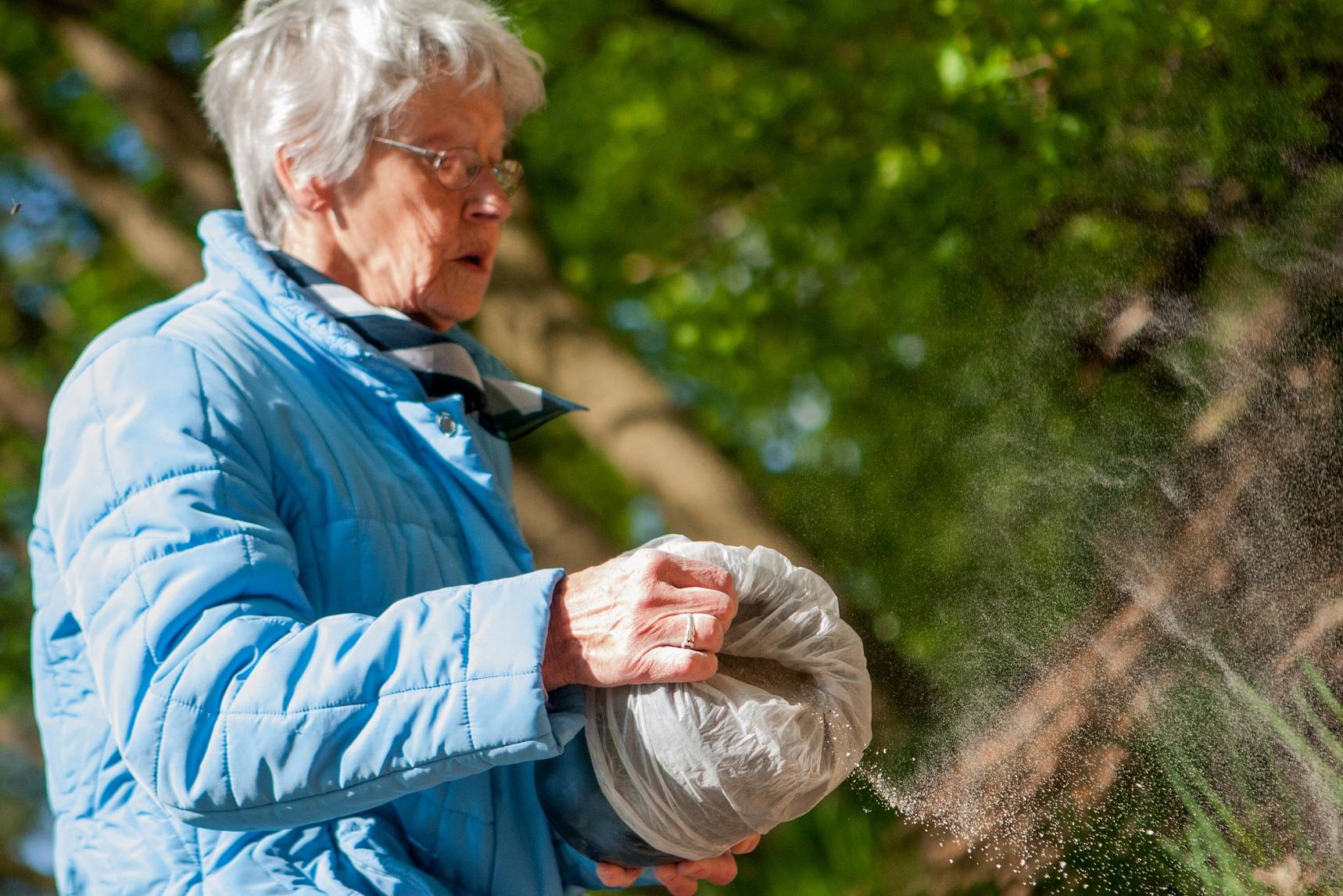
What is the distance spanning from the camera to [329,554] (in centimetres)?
190

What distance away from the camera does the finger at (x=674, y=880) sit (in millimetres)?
2057

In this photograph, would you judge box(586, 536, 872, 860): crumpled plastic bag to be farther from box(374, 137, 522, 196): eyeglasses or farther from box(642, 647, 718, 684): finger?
box(374, 137, 522, 196): eyeglasses

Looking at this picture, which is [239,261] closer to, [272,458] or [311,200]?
[311,200]

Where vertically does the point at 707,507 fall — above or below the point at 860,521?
below

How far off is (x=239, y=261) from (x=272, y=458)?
527 mm

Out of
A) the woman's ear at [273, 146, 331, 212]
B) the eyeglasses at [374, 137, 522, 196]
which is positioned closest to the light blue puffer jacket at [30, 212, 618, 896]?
the woman's ear at [273, 146, 331, 212]

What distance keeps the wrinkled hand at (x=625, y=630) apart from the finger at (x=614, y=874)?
47 cm

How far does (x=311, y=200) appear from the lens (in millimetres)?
2451

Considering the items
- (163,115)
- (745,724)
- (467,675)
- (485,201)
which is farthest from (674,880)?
(163,115)

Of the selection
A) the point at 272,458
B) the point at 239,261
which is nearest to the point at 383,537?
the point at 272,458

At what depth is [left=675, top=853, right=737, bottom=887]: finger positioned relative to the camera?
2.05 meters

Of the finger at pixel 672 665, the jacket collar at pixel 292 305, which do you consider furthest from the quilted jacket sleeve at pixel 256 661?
the jacket collar at pixel 292 305

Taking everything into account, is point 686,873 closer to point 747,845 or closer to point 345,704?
point 747,845

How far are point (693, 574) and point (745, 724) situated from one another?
8.7 inches
